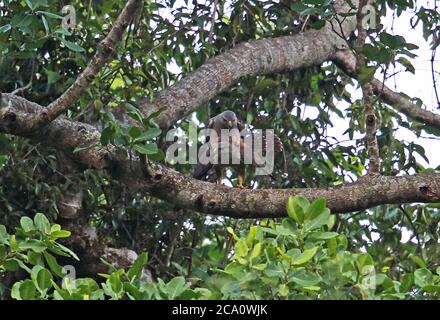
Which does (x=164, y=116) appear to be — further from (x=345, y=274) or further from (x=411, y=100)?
(x=345, y=274)

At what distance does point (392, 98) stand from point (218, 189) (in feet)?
5.30

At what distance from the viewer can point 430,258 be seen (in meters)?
5.35

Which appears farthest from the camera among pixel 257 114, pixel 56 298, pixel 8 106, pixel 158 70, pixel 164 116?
pixel 257 114

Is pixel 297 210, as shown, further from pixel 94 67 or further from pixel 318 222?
Result: pixel 94 67

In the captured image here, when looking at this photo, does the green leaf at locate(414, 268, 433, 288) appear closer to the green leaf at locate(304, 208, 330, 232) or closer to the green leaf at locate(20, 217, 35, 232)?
the green leaf at locate(304, 208, 330, 232)

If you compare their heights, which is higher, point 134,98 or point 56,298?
point 134,98

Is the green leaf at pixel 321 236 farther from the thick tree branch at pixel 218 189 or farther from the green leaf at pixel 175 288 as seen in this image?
the thick tree branch at pixel 218 189

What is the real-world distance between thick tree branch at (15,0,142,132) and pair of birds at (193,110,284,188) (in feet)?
4.87

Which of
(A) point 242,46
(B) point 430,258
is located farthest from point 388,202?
(A) point 242,46

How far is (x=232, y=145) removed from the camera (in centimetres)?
601

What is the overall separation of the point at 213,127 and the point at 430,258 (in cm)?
142

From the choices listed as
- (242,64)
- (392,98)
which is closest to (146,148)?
(242,64)

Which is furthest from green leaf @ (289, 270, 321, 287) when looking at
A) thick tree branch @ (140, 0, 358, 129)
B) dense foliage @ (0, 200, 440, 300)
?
thick tree branch @ (140, 0, 358, 129)

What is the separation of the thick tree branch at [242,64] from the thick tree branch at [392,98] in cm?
7
